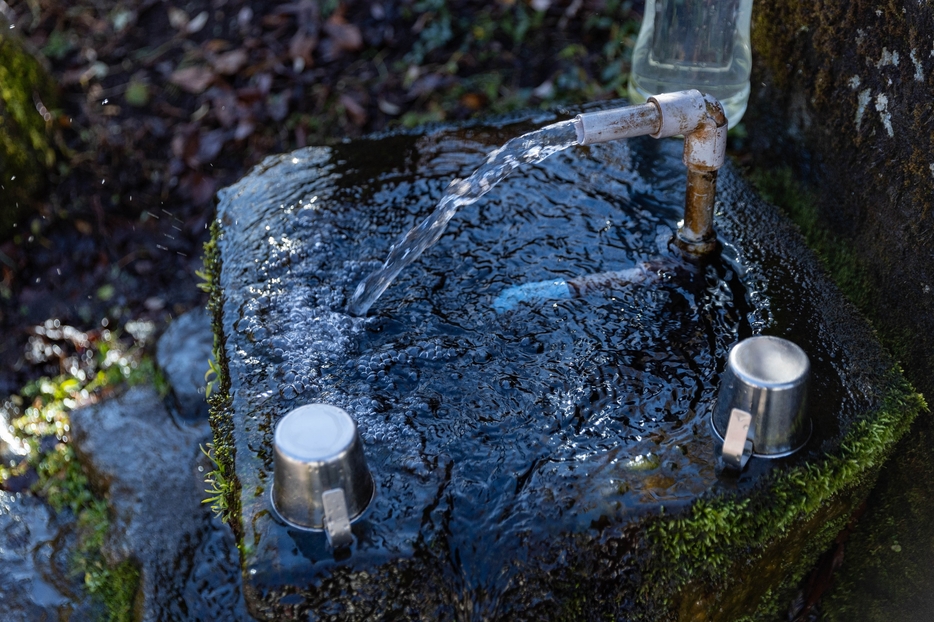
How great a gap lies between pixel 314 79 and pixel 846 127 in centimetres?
306

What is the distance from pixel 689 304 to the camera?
6.96ft

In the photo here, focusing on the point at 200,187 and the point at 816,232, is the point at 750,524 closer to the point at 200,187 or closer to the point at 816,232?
the point at 816,232

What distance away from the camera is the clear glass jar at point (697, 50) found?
2.59m

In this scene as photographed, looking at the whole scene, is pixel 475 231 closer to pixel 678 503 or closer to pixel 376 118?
pixel 678 503

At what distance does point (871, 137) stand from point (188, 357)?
2.67 metres

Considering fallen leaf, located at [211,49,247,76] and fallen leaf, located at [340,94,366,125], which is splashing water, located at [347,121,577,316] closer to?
fallen leaf, located at [340,94,366,125]

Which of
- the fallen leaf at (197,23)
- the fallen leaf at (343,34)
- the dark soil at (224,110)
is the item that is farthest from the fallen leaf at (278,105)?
the fallen leaf at (197,23)

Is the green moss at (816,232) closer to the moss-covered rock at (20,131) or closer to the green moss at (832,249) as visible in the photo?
the green moss at (832,249)

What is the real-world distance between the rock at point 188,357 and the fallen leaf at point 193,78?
1.73m

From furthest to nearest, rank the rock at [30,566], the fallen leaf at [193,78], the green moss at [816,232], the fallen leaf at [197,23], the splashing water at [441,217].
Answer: the fallen leaf at [197,23] → the fallen leaf at [193,78] → the rock at [30,566] → the green moss at [816,232] → the splashing water at [441,217]

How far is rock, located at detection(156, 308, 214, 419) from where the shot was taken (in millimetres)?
3186

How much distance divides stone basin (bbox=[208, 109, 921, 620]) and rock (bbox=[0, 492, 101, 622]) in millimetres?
1212

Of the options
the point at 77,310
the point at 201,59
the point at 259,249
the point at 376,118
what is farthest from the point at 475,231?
the point at 201,59

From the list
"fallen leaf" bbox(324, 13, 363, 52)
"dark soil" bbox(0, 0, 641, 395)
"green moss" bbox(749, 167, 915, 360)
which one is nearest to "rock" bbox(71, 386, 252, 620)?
"dark soil" bbox(0, 0, 641, 395)
